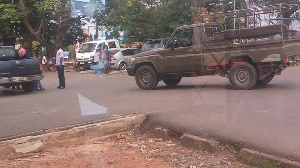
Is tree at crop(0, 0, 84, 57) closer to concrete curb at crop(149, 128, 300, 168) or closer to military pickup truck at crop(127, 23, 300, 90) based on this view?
military pickup truck at crop(127, 23, 300, 90)

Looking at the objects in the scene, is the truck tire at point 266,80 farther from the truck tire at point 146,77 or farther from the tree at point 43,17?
the tree at point 43,17

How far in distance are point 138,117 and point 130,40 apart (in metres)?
18.3

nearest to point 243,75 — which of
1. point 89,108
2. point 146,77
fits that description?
point 146,77

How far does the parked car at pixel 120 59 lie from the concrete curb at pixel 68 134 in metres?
14.5

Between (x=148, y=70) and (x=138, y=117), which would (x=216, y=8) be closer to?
(x=148, y=70)

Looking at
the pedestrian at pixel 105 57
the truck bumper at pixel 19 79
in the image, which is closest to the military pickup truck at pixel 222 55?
the truck bumper at pixel 19 79

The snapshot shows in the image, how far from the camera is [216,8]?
20875 millimetres

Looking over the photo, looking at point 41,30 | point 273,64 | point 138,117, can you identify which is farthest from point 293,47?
point 41,30

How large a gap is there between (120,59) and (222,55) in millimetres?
11570

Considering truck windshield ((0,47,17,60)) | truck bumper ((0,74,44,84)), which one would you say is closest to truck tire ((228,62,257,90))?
truck bumper ((0,74,44,84))

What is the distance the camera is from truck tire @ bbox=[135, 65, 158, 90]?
1160 centimetres

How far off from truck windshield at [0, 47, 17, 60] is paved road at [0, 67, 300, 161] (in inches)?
97.6

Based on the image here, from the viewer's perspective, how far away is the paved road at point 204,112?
5.35 m

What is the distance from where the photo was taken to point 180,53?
11.1 meters
